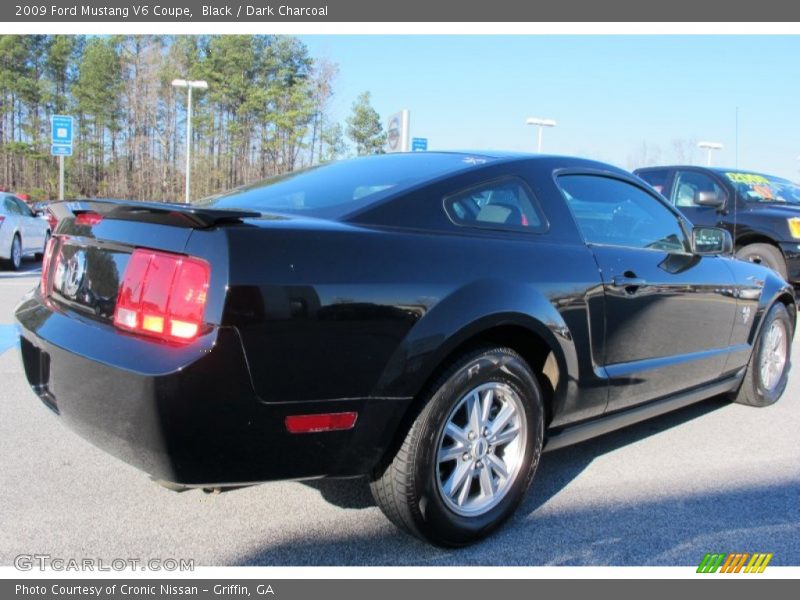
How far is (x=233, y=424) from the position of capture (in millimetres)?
1948

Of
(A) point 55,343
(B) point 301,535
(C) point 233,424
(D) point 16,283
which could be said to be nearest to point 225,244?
(C) point 233,424

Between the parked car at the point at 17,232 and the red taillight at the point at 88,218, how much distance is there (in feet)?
33.2

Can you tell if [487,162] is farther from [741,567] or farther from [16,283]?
[16,283]

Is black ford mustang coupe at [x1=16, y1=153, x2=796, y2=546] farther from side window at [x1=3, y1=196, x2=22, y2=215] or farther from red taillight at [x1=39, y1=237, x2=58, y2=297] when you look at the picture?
side window at [x1=3, y1=196, x2=22, y2=215]

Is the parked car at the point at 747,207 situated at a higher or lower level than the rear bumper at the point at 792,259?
higher

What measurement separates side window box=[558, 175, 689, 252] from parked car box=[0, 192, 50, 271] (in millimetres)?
10740

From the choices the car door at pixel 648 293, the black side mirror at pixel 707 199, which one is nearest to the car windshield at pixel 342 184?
the car door at pixel 648 293

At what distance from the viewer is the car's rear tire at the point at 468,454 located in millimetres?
2299

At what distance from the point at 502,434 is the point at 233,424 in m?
1.14

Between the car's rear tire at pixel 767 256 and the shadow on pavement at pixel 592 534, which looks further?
the car's rear tire at pixel 767 256

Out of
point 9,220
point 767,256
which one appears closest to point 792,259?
point 767,256

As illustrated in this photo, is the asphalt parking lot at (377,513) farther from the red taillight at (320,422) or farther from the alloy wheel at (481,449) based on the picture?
the red taillight at (320,422)

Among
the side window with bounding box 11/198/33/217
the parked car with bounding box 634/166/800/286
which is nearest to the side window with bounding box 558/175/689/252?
the parked car with bounding box 634/166/800/286

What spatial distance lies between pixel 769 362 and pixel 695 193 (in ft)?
16.0
